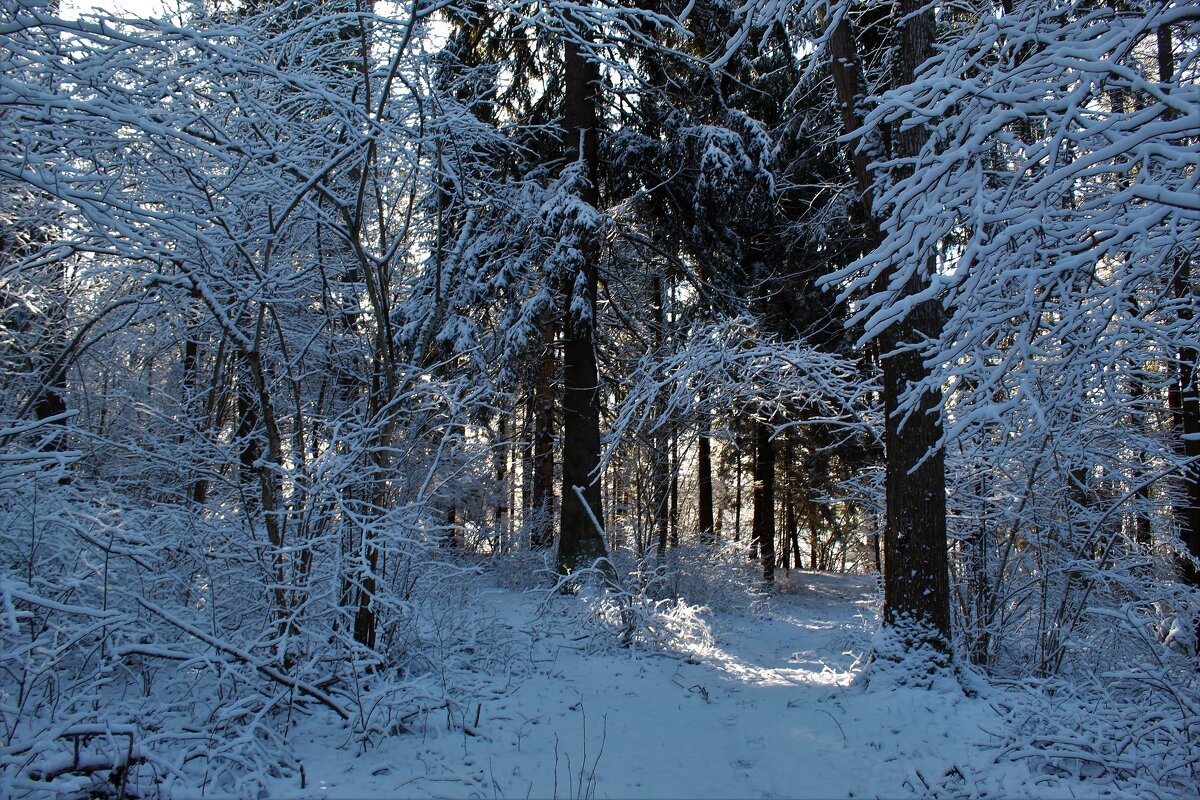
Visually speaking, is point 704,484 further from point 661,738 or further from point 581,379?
point 661,738

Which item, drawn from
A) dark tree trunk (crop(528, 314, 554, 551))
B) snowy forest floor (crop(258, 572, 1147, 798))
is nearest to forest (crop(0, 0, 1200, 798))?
snowy forest floor (crop(258, 572, 1147, 798))

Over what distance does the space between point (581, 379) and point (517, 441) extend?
460 cm

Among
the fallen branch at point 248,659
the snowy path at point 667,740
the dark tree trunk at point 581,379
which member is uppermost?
the dark tree trunk at point 581,379

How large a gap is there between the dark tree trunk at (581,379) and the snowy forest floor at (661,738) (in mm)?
3571

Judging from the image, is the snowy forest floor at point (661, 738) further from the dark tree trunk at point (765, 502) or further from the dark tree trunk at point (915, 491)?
the dark tree trunk at point (765, 502)

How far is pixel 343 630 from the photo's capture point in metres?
4.66

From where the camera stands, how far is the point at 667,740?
498 centimetres

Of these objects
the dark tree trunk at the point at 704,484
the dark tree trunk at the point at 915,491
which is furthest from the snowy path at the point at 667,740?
the dark tree trunk at the point at 704,484

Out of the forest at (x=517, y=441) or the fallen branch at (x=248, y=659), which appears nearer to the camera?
the forest at (x=517, y=441)

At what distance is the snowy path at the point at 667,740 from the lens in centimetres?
405

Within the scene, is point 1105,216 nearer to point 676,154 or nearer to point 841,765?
point 841,765

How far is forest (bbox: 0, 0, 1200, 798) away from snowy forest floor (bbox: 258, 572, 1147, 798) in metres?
0.04

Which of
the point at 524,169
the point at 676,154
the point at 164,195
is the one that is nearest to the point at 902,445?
the point at 164,195

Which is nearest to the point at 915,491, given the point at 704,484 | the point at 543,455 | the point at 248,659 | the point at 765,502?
the point at 248,659
